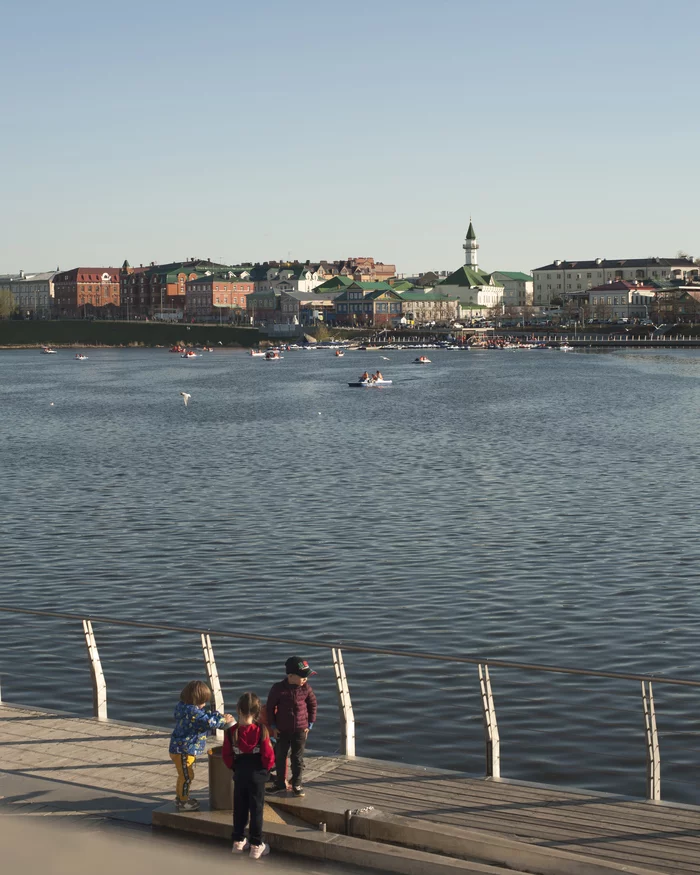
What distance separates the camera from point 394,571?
1330 inches

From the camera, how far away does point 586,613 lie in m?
28.6

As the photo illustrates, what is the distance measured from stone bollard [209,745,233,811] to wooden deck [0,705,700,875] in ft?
1.75

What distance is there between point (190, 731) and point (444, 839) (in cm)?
282

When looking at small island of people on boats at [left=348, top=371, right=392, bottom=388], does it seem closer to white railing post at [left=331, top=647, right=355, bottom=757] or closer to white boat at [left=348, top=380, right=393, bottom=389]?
white boat at [left=348, top=380, right=393, bottom=389]

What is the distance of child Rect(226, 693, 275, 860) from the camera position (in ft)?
36.5

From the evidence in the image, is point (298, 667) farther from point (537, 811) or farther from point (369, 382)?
point (369, 382)

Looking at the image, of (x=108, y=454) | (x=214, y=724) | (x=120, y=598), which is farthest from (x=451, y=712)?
(x=108, y=454)

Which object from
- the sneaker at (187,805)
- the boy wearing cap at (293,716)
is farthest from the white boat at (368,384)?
the sneaker at (187,805)

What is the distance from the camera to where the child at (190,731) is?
11719 millimetres

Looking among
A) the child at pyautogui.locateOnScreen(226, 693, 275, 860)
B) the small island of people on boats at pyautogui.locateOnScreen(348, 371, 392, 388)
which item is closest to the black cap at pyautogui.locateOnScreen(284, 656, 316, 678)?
the child at pyautogui.locateOnScreen(226, 693, 275, 860)

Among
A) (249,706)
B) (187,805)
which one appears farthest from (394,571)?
(249,706)

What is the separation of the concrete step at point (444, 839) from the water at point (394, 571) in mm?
3185

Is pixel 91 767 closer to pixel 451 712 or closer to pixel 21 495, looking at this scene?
pixel 451 712

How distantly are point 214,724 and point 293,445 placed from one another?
61.6m
